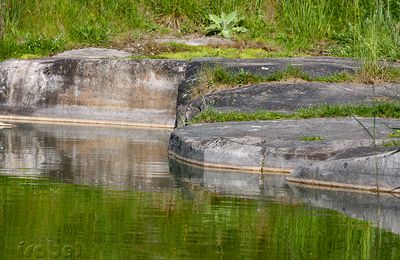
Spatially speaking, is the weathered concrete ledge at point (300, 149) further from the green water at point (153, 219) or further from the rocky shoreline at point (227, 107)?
the green water at point (153, 219)

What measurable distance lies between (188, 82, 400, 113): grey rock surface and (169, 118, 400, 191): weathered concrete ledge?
1.13 meters

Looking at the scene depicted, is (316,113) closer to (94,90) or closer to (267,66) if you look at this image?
(267,66)

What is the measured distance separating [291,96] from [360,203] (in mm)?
4683

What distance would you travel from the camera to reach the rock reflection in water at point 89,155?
995cm

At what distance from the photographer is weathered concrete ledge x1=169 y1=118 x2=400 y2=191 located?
30.7ft

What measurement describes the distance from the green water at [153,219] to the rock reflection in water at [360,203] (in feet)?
0.43

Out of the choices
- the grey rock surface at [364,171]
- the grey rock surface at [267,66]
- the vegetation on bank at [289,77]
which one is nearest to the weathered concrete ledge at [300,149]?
the grey rock surface at [364,171]

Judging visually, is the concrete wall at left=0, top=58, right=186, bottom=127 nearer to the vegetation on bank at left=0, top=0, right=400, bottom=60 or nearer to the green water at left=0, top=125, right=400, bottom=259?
the vegetation on bank at left=0, top=0, right=400, bottom=60

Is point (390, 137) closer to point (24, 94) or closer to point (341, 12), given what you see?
point (24, 94)

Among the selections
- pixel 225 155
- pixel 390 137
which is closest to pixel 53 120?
pixel 225 155

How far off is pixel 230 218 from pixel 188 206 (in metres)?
0.59

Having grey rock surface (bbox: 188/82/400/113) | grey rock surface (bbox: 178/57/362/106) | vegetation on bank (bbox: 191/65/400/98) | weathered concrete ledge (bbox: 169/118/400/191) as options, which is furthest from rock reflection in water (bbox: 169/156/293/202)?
grey rock surface (bbox: 178/57/362/106)

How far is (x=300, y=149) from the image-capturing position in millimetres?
10219

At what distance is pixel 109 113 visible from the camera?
1627 cm
